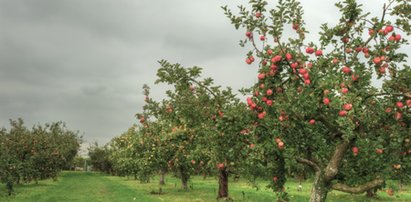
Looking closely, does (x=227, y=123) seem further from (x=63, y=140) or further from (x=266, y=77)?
(x=63, y=140)

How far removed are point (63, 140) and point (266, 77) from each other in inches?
3388

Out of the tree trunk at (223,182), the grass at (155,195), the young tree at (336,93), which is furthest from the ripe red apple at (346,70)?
the tree trunk at (223,182)

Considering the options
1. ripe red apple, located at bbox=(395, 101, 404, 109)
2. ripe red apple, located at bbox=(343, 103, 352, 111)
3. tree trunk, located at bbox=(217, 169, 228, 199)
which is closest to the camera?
ripe red apple, located at bbox=(343, 103, 352, 111)

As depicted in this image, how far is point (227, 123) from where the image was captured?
41.4 feet

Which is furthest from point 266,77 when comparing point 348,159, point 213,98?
point 213,98

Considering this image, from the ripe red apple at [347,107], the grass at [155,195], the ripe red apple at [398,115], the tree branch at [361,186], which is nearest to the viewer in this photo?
the ripe red apple at [347,107]

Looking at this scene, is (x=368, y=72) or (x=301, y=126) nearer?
(x=368, y=72)

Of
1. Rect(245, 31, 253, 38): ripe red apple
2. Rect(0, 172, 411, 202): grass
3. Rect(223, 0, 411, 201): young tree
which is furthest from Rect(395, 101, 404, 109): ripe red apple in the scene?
Rect(0, 172, 411, 202): grass

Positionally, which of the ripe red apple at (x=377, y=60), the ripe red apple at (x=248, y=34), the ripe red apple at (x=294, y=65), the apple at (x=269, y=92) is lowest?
the apple at (x=269, y=92)

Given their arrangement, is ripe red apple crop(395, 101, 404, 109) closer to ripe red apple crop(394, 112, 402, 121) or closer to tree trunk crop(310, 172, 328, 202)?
ripe red apple crop(394, 112, 402, 121)

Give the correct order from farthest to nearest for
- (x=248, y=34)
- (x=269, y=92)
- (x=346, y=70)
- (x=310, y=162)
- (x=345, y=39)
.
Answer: (x=310, y=162) < (x=345, y=39) < (x=248, y=34) < (x=346, y=70) < (x=269, y=92)

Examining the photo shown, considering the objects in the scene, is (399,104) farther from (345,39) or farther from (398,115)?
A: (345,39)

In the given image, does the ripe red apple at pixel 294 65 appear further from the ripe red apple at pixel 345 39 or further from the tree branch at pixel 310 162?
the tree branch at pixel 310 162

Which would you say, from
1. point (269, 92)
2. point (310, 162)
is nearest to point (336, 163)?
point (310, 162)
